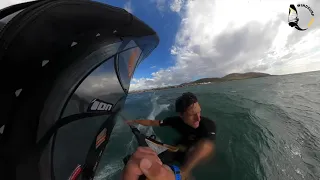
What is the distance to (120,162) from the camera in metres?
2.98

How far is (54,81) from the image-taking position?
96cm

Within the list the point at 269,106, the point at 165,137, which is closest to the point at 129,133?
the point at 165,137

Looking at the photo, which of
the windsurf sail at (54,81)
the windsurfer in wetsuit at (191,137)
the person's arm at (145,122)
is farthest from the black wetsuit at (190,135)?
the windsurf sail at (54,81)

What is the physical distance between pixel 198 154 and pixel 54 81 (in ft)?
7.27

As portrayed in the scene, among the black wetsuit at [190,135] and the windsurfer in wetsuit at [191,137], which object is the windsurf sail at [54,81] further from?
the black wetsuit at [190,135]

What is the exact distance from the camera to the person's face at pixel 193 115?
8.16 ft

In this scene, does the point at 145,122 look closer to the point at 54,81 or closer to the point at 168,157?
the point at 168,157

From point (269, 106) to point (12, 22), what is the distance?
6.99 metres

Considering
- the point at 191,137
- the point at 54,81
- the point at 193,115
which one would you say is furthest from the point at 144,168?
the point at 191,137

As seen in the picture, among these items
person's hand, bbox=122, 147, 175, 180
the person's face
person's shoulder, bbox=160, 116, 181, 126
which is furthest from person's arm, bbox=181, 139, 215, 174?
person's hand, bbox=122, 147, 175, 180

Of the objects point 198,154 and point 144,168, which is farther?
point 198,154

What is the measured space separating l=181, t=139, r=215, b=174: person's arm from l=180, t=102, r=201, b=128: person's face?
12.2 inches

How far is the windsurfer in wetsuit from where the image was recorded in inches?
96.7

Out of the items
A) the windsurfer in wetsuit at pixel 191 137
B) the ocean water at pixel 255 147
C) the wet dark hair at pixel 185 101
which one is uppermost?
the wet dark hair at pixel 185 101
